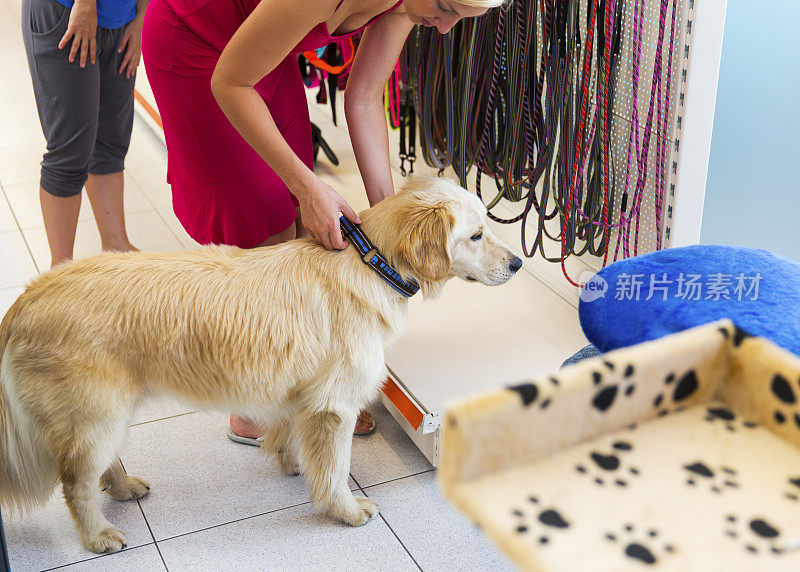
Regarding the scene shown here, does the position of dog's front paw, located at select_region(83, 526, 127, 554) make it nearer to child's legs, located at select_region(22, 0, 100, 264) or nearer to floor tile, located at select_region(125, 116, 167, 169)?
child's legs, located at select_region(22, 0, 100, 264)

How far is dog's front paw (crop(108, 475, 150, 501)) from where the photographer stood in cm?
187

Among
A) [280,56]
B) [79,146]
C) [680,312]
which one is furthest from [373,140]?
[79,146]

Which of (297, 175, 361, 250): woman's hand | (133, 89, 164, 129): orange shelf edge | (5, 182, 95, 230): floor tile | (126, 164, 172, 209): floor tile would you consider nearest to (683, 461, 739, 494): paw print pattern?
(297, 175, 361, 250): woman's hand

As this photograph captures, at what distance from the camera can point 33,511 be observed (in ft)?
6.01

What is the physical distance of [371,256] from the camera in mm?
1588

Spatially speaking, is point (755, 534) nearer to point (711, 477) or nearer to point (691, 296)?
point (711, 477)

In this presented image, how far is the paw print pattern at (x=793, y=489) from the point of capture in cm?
66

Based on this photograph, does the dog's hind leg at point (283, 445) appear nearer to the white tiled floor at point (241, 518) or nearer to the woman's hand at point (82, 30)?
the white tiled floor at point (241, 518)

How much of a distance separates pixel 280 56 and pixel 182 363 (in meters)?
0.64

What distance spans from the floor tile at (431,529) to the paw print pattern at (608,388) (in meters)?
1.12

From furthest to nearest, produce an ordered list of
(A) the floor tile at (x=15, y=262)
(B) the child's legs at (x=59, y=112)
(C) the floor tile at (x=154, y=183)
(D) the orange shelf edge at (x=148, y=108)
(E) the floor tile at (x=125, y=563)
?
(D) the orange shelf edge at (x=148, y=108)
(C) the floor tile at (x=154, y=183)
(A) the floor tile at (x=15, y=262)
(B) the child's legs at (x=59, y=112)
(E) the floor tile at (x=125, y=563)

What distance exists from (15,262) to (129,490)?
150cm

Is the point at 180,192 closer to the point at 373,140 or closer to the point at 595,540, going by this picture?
the point at 373,140

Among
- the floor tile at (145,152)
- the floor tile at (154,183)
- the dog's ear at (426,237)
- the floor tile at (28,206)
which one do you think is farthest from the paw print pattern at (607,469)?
the floor tile at (145,152)
